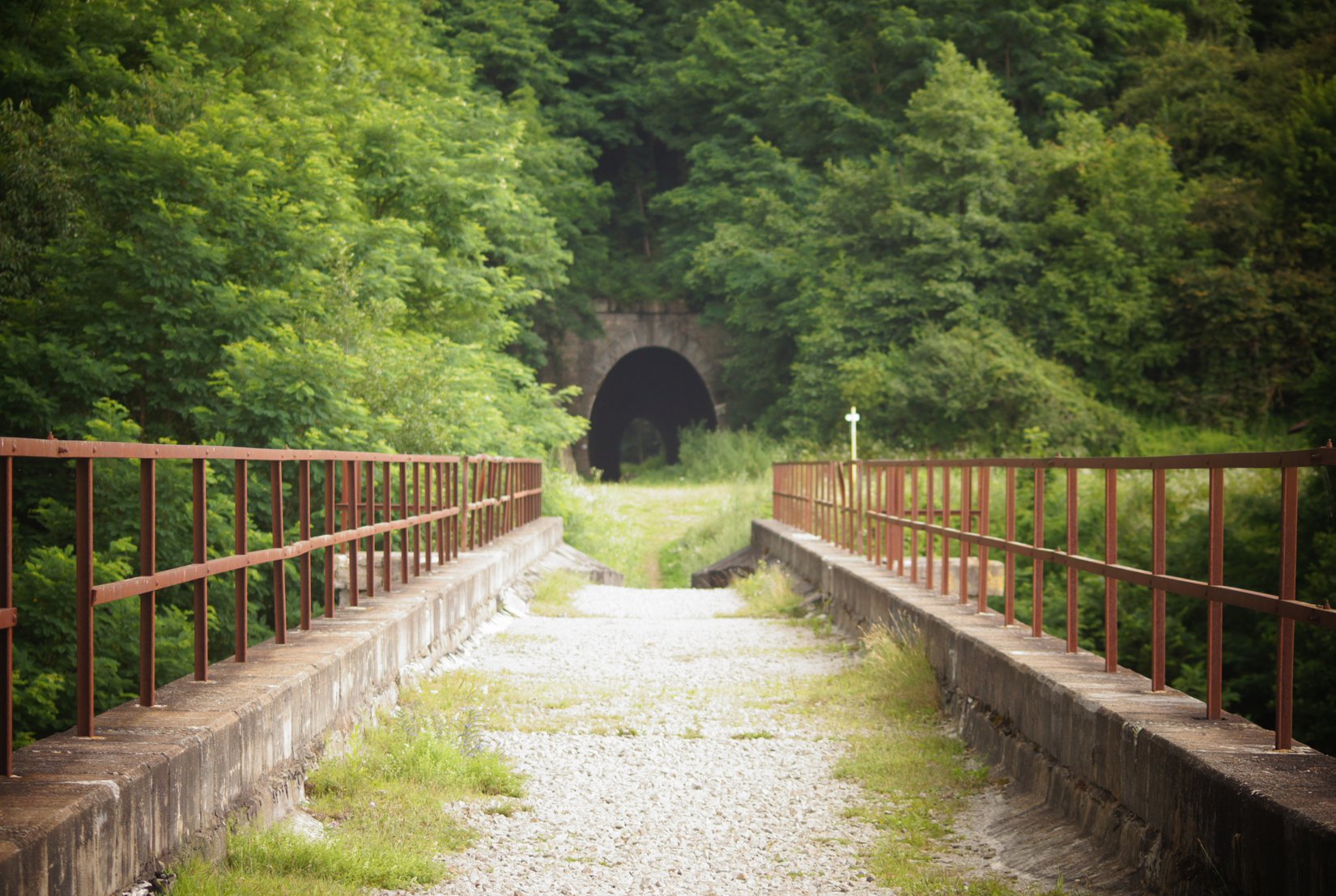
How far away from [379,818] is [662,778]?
151 cm

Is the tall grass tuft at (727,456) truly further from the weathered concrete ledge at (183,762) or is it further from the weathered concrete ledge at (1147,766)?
the weathered concrete ledge at (183,762)

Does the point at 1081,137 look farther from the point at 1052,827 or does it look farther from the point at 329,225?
the point at 1052,827

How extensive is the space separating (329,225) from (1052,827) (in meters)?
13.8

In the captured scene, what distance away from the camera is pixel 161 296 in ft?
50.7

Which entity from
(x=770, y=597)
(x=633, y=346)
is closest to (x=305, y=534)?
(x=770, y=597)

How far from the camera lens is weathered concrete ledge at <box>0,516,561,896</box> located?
10.1 feet

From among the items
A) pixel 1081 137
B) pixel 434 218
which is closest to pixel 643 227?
pixel 1081 137

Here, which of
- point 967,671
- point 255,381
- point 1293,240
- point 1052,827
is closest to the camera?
point 1052,827

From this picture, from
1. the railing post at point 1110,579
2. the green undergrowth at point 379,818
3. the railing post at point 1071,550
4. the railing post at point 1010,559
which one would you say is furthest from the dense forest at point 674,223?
the railing post at point 1110,579

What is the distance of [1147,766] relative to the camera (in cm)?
415

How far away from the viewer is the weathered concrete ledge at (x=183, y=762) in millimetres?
3064

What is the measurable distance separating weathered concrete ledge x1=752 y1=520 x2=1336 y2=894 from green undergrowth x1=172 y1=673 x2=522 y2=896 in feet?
7.33

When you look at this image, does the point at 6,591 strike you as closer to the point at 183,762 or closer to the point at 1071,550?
the point at 183,762

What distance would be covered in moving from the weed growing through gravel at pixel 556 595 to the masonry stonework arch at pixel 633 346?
2126 centimetres
